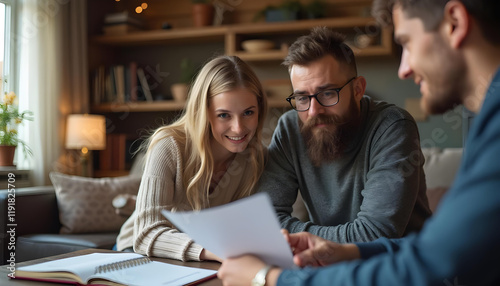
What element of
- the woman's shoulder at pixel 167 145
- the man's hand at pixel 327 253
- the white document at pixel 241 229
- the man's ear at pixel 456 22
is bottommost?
the man's hand at pixel 327 253

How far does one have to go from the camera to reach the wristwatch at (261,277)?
2.75 ft

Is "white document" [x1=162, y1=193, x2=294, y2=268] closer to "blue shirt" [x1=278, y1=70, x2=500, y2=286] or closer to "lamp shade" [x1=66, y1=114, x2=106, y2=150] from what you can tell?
"blue shirt" [x1=278, y1=70, x2=500, y2=286]

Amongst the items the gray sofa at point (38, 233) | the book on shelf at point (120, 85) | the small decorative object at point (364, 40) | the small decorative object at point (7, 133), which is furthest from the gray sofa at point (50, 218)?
the book on shelf at point (120, 85)

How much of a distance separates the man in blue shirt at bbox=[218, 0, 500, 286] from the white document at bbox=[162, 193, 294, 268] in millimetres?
31

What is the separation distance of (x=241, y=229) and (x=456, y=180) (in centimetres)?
35

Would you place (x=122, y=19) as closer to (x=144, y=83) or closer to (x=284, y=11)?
(x=144, y=83)

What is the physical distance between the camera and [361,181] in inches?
61.2

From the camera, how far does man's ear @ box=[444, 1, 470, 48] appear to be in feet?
2.42

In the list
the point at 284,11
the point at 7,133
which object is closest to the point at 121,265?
the point at 7,133

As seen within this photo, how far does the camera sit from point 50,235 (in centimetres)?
283

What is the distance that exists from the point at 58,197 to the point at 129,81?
1546mm

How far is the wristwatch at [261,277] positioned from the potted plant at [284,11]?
3164 mm

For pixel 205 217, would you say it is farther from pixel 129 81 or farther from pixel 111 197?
pixel 129 81

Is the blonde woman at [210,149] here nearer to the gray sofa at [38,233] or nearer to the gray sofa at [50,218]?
the gray sofa at [50,218]
